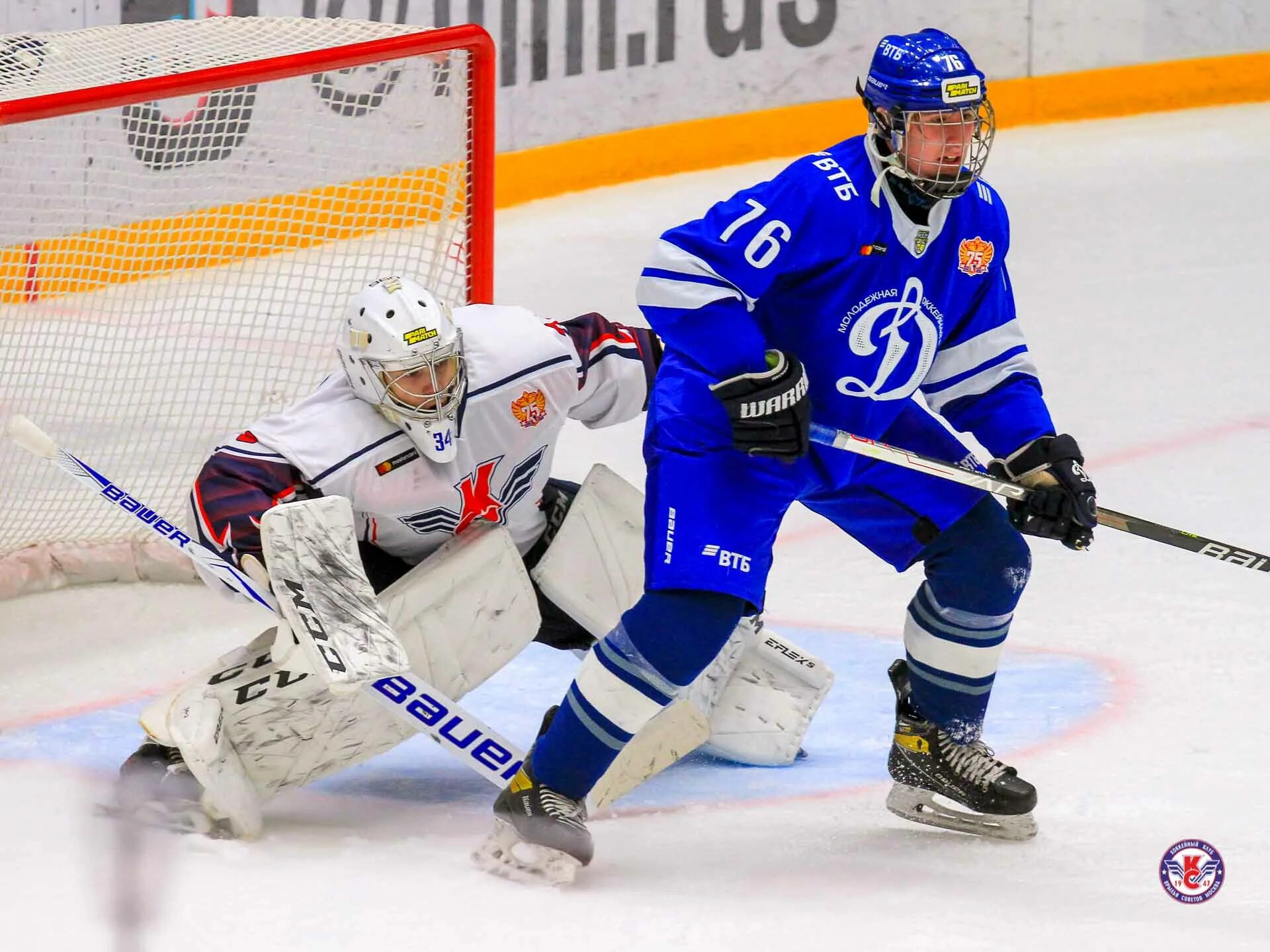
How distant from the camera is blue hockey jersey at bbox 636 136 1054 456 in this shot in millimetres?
2422

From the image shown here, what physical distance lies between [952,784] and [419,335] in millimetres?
1008

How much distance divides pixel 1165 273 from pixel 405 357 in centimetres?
376

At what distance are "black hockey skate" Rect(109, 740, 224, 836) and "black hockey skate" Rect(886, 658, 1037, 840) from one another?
39.5 inches

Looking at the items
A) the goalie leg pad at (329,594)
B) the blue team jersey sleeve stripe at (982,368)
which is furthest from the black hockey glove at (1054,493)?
the goalie leg pad at (329,594)

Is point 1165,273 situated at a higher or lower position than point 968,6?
lower

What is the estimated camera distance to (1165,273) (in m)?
5.85

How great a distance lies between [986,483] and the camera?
2.60 metres

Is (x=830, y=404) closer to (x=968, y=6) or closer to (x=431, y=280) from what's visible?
(x=431, y=280)

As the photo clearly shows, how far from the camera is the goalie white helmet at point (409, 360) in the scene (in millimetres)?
2709

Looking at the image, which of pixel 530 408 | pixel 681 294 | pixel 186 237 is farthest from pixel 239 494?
pixel 186 237

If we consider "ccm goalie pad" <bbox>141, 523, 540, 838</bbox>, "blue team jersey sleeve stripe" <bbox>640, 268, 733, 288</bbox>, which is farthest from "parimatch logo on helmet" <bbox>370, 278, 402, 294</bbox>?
"blue team jersey sleeve stripe" <bbox>640, 268, 733, 288</bbox>

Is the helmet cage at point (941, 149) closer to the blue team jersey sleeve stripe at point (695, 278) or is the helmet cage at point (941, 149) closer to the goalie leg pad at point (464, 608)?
the blue team jersey sleeve stripe at point (695, 278)

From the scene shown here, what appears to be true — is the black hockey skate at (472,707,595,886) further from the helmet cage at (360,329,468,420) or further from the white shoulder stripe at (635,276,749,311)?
the white shoulder stripe at (635,276,749,311)

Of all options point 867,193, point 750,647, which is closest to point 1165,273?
point 750,647
